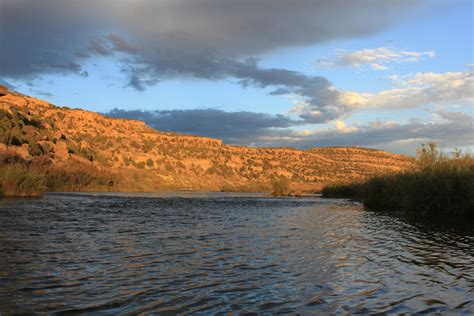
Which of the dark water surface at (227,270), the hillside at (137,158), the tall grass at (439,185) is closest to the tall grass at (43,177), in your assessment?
the hillside at (137,158)

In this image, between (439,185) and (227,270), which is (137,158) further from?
(227,270)

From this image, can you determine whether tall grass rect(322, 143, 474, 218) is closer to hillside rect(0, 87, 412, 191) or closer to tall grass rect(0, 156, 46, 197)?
hillside rect(0, 87, 412, 191)

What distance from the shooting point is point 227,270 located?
1070 centimetres

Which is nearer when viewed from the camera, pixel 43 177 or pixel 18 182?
pixel 18 182

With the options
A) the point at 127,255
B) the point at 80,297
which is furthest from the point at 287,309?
the point at 127,255

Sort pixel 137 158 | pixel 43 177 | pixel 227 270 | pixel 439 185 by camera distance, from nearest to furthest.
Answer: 1. pixel 227 270
2. pixel 439 185
3. pixel 43 177
4. pixel 137 158

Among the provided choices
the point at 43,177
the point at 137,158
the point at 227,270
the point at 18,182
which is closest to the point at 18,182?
the point at 18,182

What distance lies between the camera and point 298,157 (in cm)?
12238

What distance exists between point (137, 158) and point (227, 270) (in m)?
78.7

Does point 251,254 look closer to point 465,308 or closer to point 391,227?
point 465,308

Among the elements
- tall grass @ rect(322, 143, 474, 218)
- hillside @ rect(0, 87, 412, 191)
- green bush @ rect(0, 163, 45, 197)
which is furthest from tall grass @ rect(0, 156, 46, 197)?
tall grass @ rect(322, 143, 474, 218)

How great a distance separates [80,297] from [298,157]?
116220 mm

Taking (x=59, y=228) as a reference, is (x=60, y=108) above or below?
above

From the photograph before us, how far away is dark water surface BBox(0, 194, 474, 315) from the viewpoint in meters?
7.86
